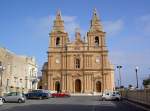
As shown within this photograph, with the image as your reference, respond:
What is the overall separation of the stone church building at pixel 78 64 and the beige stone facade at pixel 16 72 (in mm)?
8655

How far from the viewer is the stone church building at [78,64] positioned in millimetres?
93188

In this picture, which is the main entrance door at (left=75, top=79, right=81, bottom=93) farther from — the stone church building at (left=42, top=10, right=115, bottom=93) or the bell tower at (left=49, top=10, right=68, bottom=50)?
the bell tower at (left=49, top=10, right=68, bottom=50)

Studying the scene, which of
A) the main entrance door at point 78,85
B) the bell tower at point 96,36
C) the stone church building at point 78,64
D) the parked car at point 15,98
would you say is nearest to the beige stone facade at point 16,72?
the stone church building at point 78,64

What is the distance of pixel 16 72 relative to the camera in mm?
69625

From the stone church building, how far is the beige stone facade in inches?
341

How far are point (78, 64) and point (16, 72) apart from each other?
29.2 m

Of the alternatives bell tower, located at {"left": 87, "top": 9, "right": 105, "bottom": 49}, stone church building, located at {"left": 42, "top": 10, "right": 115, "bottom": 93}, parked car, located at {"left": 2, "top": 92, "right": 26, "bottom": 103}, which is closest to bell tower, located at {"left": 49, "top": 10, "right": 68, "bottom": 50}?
stone church building, located at {"left": 42, "top": 10, "right": 115, "bottom": 93}

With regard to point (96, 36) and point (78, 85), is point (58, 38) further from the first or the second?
point (78, 85)

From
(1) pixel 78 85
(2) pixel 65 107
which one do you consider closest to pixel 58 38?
(1) pixel 78 85

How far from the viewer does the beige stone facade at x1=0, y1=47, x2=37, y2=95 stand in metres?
60.2

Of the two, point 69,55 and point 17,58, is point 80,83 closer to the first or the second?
point 69,55

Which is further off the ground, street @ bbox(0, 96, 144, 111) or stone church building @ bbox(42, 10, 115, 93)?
stone church building @ bbox(42, 10, 115, 93)

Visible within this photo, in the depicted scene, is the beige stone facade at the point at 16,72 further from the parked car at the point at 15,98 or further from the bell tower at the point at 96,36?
the bell tower at the point at 96,36

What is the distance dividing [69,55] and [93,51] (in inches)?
276
